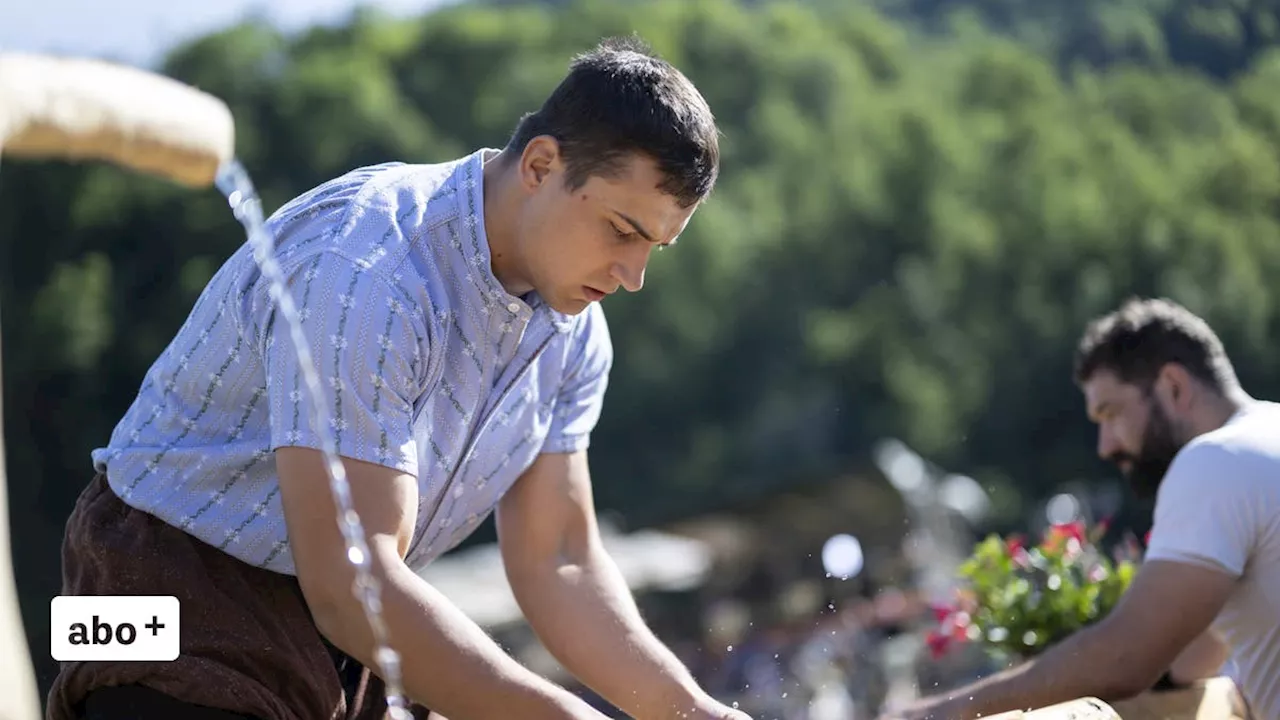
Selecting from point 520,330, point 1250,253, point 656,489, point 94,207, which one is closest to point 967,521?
point 1250,253

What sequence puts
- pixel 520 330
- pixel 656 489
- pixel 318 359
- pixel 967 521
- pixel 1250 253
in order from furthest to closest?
pixel 656 489 → pixel 1250 253 → pixel 967 521 → pixel 520 330 → pixel 318 359

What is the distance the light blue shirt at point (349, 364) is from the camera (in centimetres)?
243

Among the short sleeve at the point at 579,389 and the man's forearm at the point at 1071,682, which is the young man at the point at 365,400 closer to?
the short sleeve at the point at 579,389

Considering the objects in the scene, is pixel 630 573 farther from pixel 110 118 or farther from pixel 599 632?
pixel 110 118

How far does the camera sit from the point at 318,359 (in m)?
2.43

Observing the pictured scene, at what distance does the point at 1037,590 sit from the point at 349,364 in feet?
9.04

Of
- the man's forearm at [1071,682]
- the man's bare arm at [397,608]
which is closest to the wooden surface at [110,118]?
the man's bare arm at [397,608]

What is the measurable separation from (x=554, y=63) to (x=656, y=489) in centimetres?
918

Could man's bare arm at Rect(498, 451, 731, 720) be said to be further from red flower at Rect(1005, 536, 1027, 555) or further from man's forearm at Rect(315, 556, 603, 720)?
red flower at Rect(1005, 536, 1027, 555)

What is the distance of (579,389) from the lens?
121 inches

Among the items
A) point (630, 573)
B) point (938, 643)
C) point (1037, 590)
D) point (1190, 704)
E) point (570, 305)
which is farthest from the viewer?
point (630, 573)

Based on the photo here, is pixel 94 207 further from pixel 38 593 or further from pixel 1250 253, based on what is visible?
pixel 1250 253

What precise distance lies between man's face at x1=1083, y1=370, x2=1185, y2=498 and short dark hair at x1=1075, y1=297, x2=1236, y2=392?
4 centimetres

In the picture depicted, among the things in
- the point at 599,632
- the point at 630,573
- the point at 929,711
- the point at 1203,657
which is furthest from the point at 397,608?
the point at 630,573
